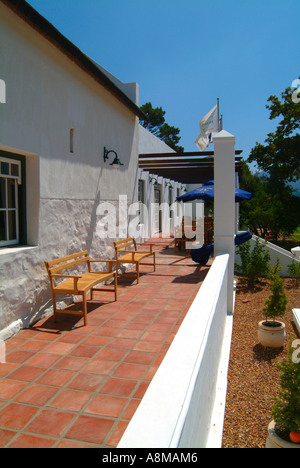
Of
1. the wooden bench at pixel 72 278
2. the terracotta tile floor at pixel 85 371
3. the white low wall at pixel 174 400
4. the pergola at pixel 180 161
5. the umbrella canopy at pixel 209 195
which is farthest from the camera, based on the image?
the pergola at pixel 180 161

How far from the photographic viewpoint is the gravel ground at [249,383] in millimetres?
3563

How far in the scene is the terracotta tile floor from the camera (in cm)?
254

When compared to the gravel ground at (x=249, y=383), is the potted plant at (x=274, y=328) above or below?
above

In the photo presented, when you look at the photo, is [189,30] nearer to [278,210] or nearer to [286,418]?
[286,418]

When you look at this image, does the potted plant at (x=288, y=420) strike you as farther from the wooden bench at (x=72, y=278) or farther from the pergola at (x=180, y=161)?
the pergola at (x=180, y=161)

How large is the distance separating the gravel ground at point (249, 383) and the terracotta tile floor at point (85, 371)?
1040 mm

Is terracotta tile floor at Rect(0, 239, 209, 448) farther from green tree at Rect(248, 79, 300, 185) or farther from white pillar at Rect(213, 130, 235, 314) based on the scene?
green tree at Rect(248, 79, 300, 185)

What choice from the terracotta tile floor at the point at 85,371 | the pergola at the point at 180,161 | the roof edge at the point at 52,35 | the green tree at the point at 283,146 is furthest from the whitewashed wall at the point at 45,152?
the green tree at the point at 283,146

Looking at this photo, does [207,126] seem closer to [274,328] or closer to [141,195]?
[141,195]

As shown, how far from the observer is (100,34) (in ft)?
27.0

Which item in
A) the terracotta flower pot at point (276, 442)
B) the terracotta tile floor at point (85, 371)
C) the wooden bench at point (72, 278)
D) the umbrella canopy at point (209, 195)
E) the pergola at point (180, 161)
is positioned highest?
the pergola at point (180, 161)

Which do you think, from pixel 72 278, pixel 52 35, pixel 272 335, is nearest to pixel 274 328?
pixel 272 335

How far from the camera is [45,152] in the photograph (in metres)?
4.84

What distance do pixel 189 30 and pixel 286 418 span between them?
7.78 meters
